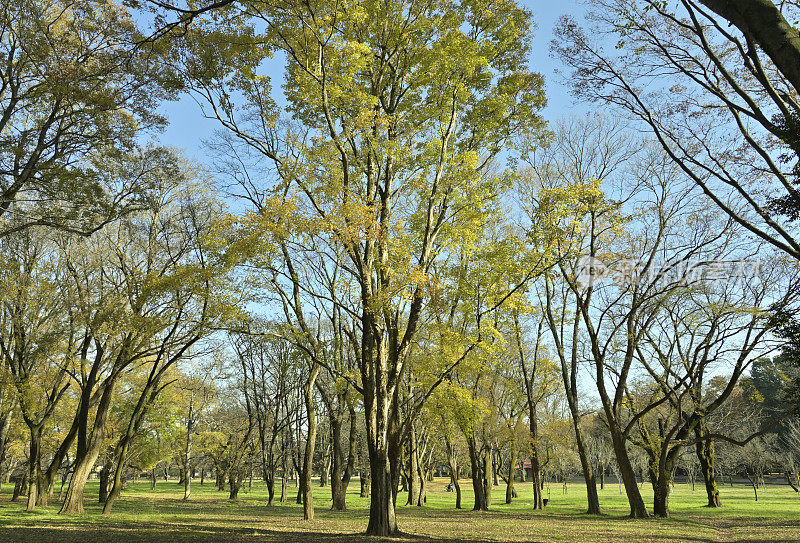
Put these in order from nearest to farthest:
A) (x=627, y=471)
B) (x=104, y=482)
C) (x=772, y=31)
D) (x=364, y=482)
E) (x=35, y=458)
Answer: (x=772, y=31) → (x=627, y=471) → (x=35, y=458) → (x=104, y=482) → (x=364, y=482)

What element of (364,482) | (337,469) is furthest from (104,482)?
(364,482)

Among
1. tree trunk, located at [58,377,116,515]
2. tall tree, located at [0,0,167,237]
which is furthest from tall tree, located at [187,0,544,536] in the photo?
tree trunk, located at [58,377,116,515]

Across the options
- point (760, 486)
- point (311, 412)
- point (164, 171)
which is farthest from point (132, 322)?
point (760, 486)

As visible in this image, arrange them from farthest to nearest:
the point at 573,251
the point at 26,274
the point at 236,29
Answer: the point at 26,274, the point at 573,251, the point at 236,29

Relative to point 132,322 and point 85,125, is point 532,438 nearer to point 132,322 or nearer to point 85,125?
point 132,322

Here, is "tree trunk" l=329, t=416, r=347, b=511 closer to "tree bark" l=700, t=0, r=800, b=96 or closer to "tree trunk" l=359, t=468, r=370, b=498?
"tree trunk" l=359, t=468, r=370, b=498

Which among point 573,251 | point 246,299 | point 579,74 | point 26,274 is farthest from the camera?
point 26,274

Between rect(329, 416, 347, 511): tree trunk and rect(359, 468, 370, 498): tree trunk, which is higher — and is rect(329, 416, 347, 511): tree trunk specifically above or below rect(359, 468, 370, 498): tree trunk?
above

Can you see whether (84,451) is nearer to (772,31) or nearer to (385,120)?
(385,120)

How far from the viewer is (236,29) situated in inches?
397

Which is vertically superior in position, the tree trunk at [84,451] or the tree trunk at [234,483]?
the tree trunk at [84,451]

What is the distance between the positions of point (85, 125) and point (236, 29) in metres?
4.20

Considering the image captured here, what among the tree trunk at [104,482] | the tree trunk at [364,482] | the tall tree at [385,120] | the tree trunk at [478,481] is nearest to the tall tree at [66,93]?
the tall tree at [385,120]

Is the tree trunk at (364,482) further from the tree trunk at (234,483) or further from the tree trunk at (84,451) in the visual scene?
the tree trunk at (84,451)
